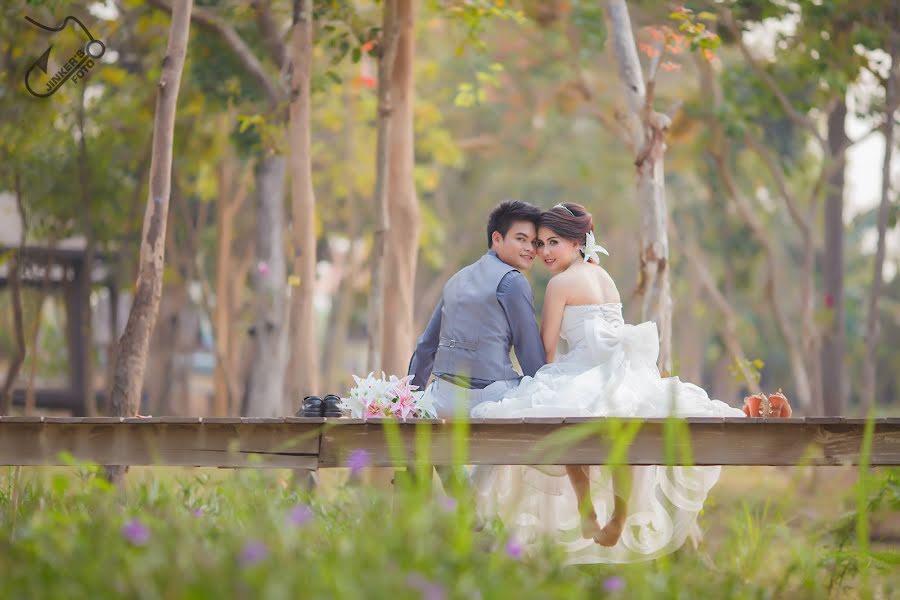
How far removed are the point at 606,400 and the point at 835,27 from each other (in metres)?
8.58

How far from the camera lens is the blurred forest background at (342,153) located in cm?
957

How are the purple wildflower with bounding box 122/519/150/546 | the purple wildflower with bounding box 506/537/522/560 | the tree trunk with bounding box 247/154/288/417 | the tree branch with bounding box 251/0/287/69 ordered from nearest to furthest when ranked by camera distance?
the purple wildflower with bounding box 122/519/150/546, the purple wildflower with bounding box 506/537/522/560, the tree branch with bounding box 251/0/287/69, the tree trunk with bounding box 247/154/288/417

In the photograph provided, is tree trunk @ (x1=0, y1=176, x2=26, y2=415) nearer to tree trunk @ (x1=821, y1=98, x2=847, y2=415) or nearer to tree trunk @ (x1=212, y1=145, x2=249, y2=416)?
tree trunk @ (x1=212, y1=145, x2=249, y2=416)

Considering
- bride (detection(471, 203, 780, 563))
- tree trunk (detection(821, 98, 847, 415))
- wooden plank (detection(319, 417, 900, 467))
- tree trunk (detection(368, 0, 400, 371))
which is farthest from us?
tree trunk (detection(821, 98, 847, 415))

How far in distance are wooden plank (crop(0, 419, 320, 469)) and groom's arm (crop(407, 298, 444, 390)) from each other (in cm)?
125

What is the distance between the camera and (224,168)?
1659 centimetres

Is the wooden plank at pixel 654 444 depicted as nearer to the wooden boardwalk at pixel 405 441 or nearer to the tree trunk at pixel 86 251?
the wooden boardwalk at pixel 405 441

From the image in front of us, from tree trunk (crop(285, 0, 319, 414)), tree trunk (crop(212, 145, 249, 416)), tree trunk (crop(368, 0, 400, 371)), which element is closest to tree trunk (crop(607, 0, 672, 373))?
tree trunk (crop(368, 0, 400, 371))

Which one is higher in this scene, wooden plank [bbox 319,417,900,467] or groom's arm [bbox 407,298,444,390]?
groom's arm [bbox 407,298,444,390]

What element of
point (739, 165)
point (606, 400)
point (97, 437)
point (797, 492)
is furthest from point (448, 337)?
point (739, 165)

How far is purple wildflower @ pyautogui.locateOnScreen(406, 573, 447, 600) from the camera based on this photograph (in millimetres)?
2656

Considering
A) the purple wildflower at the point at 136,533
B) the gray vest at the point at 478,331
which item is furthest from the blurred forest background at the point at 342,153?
the purple wildflower at the point at 136,533

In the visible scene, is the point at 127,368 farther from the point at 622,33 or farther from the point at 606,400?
the point at 622,33

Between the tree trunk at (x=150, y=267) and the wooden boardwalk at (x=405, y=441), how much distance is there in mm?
1563
